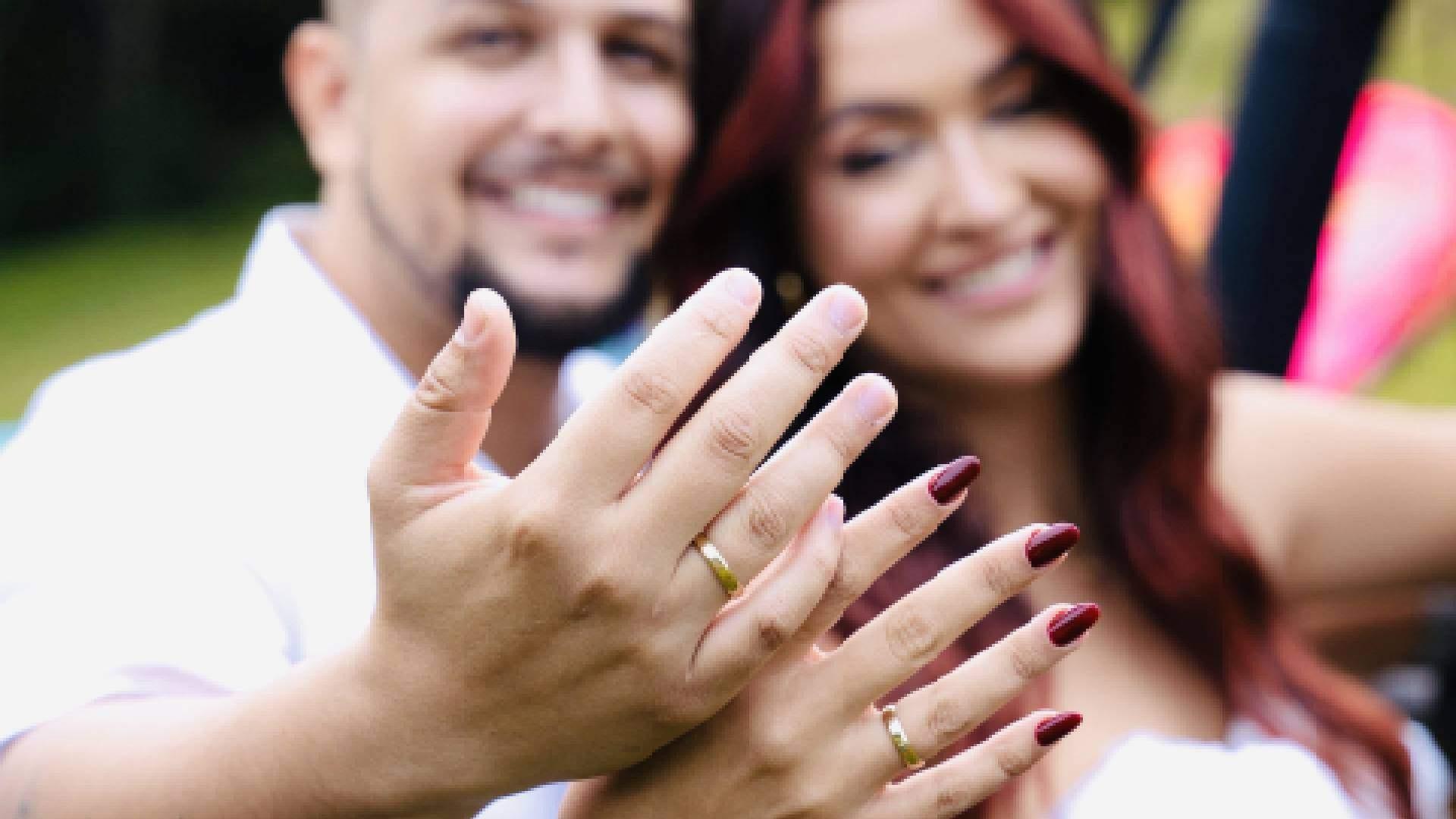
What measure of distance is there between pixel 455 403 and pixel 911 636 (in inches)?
13.6

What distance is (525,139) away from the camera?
1.53 meters

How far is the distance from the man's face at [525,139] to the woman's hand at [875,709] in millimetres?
699

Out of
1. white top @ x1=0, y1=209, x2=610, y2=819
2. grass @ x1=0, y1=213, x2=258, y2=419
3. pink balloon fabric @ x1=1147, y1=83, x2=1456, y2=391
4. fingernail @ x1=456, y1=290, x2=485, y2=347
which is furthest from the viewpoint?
grass @ x1=0, y1=213, x2=258, y2=419

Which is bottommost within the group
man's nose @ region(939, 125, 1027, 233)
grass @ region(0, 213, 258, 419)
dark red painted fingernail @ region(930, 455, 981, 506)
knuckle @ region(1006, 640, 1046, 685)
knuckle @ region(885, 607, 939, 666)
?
knuckle @ region(1006, 640, 1046, 685)

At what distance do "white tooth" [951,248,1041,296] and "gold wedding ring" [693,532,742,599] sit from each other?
0.82 metres

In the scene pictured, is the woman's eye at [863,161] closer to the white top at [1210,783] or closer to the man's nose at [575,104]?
the man's nose at [575,104]

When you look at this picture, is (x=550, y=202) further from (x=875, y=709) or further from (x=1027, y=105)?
(x=875, y=709)

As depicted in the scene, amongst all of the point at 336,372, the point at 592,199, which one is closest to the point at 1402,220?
the point at 592,199

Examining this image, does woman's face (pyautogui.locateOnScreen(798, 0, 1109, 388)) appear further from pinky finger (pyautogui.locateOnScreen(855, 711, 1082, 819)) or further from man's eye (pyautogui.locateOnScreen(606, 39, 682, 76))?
pinky finger (pyautogui.locateOnScreen(855, 711, 1082, 819))

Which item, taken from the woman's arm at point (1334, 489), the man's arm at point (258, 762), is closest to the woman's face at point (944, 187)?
the woman's arm at point (1334, 489)

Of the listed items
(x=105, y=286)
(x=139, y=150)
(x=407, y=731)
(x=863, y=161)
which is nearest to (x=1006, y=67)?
(x=863, y=161)

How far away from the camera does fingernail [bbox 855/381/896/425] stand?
0.82 meters

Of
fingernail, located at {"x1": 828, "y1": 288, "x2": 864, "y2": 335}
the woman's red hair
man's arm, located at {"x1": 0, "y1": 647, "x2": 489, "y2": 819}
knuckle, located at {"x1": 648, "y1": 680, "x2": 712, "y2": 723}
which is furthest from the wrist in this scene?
the woman's red hair

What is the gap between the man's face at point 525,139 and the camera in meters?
1.52
